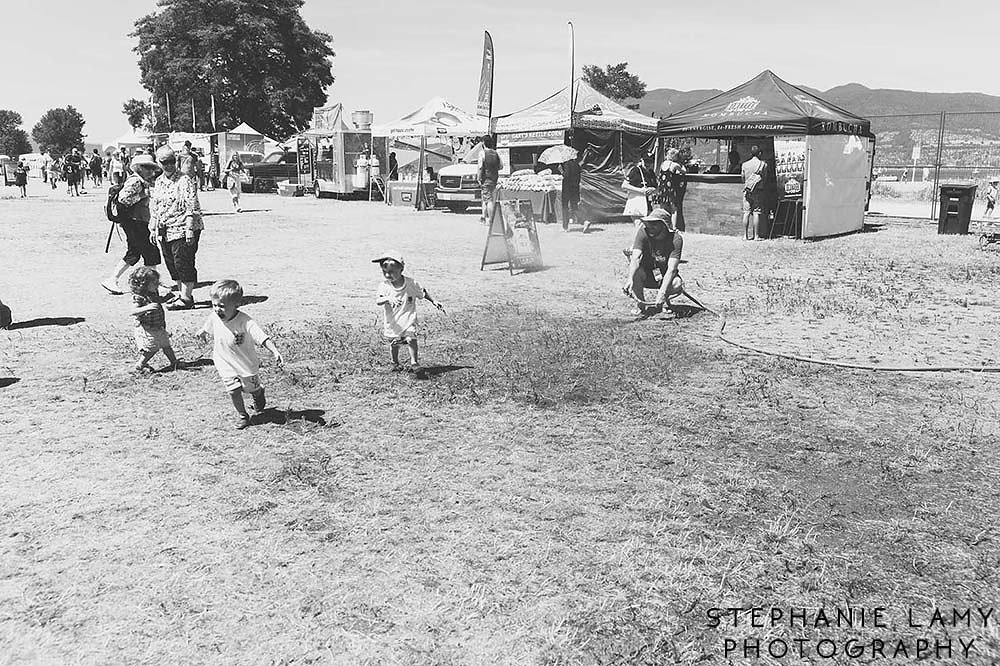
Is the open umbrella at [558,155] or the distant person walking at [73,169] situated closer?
the open umbrella at [558,155]

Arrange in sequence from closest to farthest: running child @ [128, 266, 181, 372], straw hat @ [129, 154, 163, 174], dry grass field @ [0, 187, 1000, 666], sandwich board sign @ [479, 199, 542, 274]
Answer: dry grass field @ [0, 187, 1000, 666], running child @ [128, 266, 181, 372], straw hat @ [129, 154, 163, 174], sandwich board sign @ [479, 199, 542, 274]

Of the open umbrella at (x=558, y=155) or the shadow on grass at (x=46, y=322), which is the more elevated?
the open umbrella at (x=558, y=155)

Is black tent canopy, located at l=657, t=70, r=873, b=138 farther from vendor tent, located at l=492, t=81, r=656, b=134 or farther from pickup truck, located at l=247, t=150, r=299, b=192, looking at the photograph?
pickup truck, located at l=247, t=150, r=299, b=192

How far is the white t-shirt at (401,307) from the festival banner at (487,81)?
1838 cm

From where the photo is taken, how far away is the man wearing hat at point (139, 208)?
1009cm

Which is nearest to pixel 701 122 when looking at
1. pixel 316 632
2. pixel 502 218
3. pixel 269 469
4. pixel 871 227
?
pixel 871 227

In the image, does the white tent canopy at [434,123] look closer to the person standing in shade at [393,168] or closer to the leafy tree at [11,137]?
the person standing in shade at [393,168]

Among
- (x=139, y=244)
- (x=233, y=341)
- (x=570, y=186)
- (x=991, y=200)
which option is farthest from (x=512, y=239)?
(x=991, y=200)

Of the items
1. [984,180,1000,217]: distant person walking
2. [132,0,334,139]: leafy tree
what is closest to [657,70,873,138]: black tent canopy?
[984,180,1000,217]: distant person walking

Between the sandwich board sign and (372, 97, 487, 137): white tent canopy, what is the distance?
13888 mm

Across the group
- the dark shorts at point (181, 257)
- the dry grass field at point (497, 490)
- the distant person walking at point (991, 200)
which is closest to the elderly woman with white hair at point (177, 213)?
the dark shorts at point (181, 257)

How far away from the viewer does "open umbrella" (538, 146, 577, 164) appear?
66.0 ft

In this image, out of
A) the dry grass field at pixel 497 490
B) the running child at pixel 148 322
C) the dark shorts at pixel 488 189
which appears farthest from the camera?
the dark shorts at pixel 488 189

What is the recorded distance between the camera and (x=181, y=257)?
387 inches
